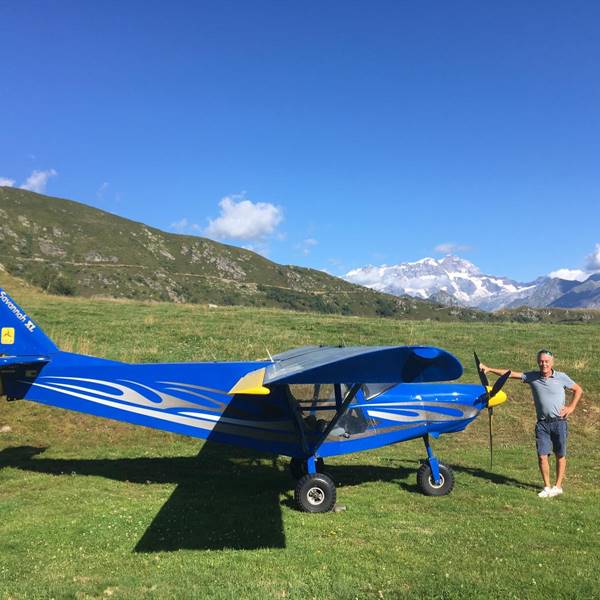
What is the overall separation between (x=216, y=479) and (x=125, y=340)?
11244 mm

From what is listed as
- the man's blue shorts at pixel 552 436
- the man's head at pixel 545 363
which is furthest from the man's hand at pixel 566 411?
the man's head at pixel 545 363

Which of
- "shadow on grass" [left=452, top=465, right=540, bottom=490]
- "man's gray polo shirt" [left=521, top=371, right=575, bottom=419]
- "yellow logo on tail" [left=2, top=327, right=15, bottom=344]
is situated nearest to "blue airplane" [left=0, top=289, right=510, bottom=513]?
"yellow logo on tail" [left=2, top=327, right=15, bottom=344]

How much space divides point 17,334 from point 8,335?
0.48 feet

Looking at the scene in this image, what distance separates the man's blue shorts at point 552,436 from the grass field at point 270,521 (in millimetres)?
810

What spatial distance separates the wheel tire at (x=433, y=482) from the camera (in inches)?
326

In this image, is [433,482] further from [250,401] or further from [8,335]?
[8,335]

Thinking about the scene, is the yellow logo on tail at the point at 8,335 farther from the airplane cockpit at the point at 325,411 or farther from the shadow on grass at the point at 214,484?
the airplane cockpit at the point at 325,411

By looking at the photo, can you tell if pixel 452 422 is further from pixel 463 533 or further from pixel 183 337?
pixel 183 337

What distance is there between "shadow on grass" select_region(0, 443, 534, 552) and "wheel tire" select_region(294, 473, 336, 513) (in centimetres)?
41

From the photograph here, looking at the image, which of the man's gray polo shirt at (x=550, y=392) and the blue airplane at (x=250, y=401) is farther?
the man's gray polo shirt at (x=550, y=392)

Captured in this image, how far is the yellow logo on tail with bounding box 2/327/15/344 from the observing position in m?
8.86

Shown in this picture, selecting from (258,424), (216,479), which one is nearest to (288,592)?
(258,424)

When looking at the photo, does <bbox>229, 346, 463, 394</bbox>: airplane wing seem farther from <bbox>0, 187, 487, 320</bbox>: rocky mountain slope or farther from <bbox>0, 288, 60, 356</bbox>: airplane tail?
<bbox>0, 187, 487, 320</bbox>: rocky mountain slope

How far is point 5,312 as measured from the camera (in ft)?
29.1
